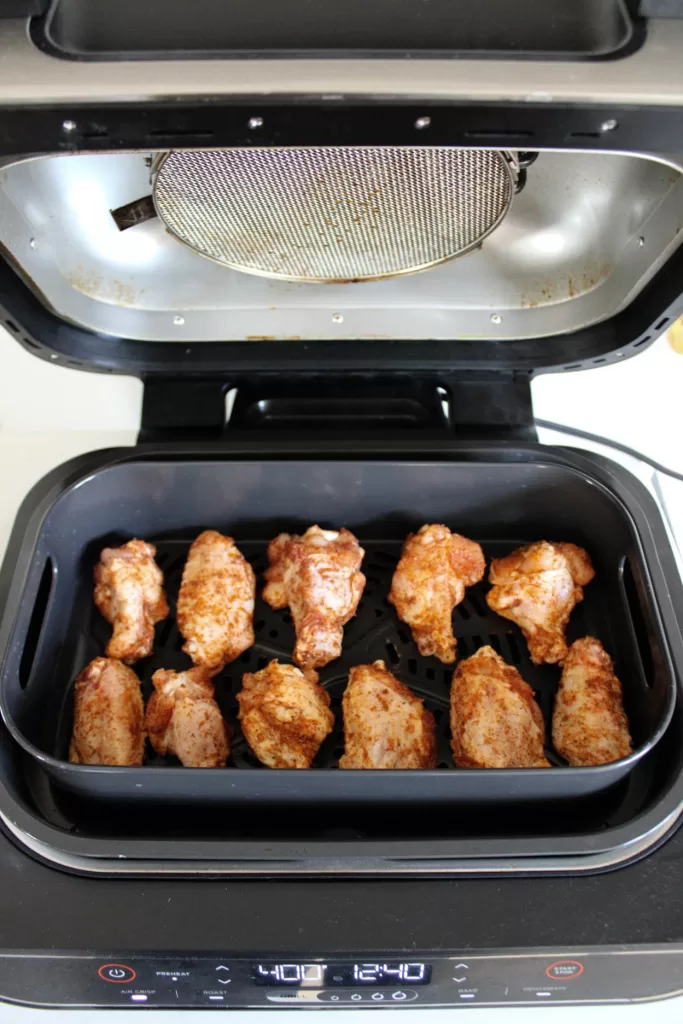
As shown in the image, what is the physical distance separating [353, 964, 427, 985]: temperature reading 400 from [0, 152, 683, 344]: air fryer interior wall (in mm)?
732

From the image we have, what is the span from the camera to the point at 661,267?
3.02 feet

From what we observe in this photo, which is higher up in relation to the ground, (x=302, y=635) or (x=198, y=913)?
(x=302, y=635)

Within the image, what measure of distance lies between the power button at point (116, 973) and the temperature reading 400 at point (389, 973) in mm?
207

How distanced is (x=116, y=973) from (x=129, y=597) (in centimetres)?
42

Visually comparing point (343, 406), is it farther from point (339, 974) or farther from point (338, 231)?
point (339, 974)

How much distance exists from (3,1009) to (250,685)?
0.40 meters

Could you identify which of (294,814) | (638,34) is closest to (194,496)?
(294,814)

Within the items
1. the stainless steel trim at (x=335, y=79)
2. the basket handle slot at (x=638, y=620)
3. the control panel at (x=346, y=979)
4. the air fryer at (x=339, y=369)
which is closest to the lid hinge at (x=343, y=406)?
the air fryer at (x=339, y=369)

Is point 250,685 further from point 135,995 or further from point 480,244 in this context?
Result: point 480,244

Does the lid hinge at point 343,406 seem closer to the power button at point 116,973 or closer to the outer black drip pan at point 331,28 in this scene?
the outer black drip pan at point 331,28

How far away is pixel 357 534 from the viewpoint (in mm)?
1146

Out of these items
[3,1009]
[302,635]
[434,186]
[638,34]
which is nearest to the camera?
[638,34]

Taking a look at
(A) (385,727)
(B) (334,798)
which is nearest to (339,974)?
(B) (334,798)

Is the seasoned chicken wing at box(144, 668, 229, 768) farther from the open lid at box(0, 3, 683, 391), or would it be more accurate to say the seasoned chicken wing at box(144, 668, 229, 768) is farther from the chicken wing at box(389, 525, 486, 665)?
the open lid at box(0, 3, 683, 391)
